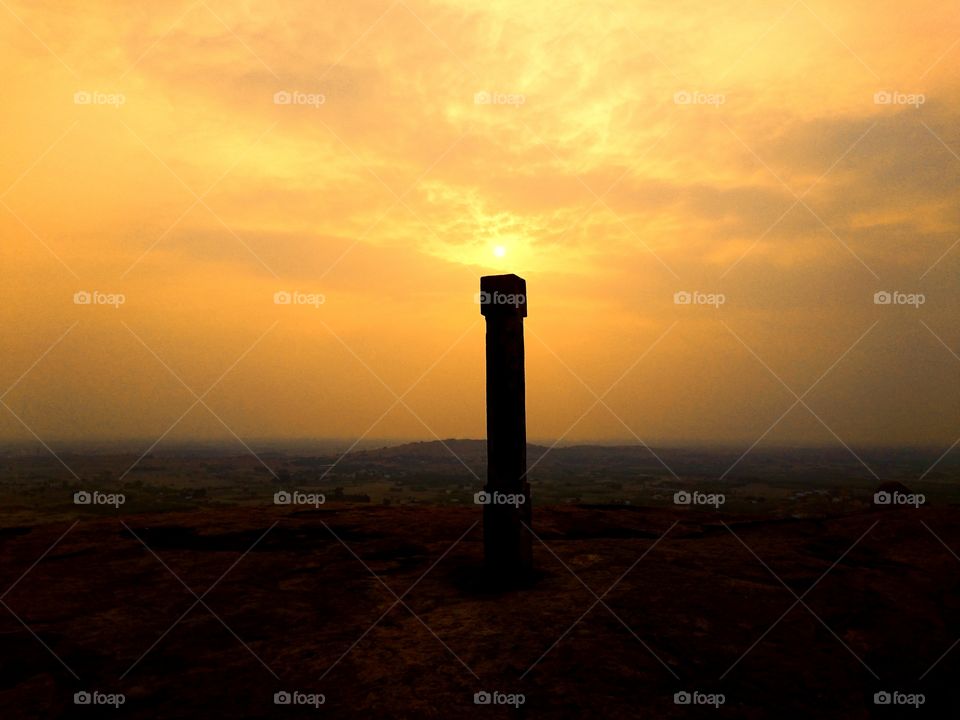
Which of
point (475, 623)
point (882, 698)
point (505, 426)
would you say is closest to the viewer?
point (882, 698)

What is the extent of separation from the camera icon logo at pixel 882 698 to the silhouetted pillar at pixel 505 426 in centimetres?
323

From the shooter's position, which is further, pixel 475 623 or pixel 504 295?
pixel 504 295

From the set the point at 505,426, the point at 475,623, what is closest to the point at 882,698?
the point at 475,623

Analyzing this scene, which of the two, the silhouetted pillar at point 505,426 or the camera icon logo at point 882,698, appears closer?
the camera icon logo at point 882,698

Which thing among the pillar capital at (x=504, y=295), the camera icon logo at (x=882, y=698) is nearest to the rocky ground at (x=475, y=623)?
the camera icon logo at (x=882, y=698)

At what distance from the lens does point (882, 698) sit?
4445 millimetres

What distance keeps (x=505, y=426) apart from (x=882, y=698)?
153 inches

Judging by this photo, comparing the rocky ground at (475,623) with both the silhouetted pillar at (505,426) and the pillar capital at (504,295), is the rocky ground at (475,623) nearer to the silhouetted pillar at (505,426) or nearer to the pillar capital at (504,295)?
the silhouetted pillar at (505,426)

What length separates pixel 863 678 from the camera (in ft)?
15.3

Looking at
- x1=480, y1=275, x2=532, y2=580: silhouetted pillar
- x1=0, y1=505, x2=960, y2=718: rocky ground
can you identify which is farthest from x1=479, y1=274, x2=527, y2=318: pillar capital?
x1=0, y1=505, x2=960, y2=718: rocky ground

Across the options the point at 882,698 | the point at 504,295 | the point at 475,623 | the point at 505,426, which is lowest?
A: the point at 882,698

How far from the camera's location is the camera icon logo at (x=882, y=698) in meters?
4.39

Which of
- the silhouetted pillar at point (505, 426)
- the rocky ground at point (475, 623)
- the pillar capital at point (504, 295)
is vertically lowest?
the rocky ground at point (475, 623)

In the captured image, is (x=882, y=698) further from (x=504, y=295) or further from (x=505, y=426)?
(x=504, y=295)
